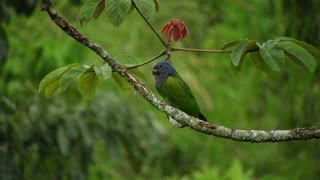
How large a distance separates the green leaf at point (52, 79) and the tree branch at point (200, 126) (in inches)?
4.5

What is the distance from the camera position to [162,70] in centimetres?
272

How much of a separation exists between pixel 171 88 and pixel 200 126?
1.05 ft

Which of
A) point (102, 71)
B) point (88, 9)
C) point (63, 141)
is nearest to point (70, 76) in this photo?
point (102, 71)

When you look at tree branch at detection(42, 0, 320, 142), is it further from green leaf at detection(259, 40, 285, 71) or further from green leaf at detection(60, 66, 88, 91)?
green leaf at detection(259, 40, 285, 71)

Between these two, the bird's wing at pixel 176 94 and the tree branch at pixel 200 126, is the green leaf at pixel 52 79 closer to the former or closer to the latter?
the tree branch at pixel 200 126

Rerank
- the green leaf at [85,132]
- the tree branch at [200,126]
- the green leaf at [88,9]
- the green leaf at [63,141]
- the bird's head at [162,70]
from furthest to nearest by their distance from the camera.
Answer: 1. the green leaf at [85,132]
2. the green leaf at [63,141]
3. the bird's head at [162,70]
4. the green leaf at [88,9]
5. the tree branch at [200,126]

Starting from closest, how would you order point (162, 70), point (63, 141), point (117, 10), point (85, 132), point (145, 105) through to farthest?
point (117, 10) → point (162, 70) → point (63, 141) → point (85, 132) → point (145, 105)

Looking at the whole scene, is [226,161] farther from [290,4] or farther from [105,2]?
[105,2]

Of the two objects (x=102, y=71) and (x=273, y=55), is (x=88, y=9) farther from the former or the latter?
(x=273, y=55)

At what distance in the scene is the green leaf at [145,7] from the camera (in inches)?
96.0

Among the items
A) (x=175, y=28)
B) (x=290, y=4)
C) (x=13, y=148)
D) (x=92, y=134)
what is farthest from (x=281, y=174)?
(x=175, y=28)

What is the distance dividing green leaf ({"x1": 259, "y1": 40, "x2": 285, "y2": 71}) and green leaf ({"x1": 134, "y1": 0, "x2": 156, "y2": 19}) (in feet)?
1.13

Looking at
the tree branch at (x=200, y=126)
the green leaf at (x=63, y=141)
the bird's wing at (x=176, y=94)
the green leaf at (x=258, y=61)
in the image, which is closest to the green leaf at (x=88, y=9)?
the tree branch at (x=200, y=126)

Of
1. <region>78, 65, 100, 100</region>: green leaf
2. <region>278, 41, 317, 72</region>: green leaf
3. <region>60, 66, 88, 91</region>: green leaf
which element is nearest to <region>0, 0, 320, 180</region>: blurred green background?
<region>78, 65, 100, 100</region>: green leaf
